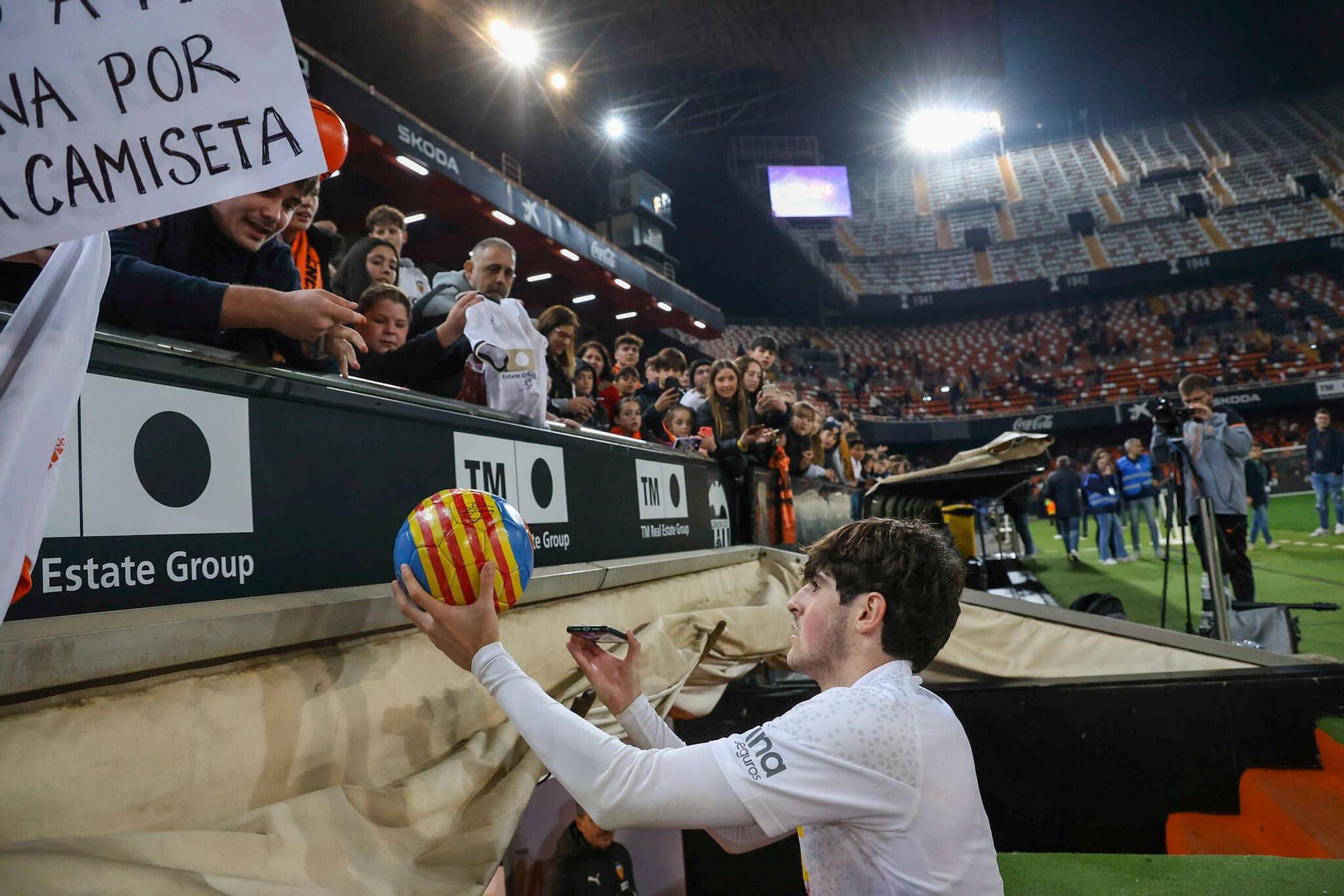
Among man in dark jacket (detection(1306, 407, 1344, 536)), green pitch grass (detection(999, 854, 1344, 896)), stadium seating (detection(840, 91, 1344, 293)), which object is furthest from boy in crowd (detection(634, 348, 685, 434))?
stadium seating (detection(840, 91, 1344, 293))

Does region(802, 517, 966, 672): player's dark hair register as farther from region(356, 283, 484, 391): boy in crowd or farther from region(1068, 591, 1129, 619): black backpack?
region(1068, 591, 1129, 619): black backpack

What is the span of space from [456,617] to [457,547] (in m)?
0.15

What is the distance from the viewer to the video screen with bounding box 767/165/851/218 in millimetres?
40031

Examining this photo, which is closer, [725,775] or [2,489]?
[2,489]

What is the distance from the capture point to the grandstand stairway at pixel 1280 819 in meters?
3.39

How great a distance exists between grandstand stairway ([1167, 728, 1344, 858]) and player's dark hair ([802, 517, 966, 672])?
2.64 metres

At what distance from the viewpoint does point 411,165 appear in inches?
504

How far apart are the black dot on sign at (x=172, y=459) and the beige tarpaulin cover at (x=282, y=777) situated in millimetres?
401

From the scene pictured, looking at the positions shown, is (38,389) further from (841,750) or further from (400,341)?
(400,341)

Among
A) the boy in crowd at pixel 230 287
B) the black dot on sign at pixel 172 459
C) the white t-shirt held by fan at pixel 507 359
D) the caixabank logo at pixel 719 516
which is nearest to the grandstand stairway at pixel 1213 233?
the caixabank logo at pixel 719 516

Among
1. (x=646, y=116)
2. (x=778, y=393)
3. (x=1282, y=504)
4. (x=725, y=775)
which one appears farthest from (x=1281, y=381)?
(x=725, y=775)

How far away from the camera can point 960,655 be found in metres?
4.02

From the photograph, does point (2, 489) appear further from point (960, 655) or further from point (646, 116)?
point (646, 116)

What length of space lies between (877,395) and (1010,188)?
17323 mm
